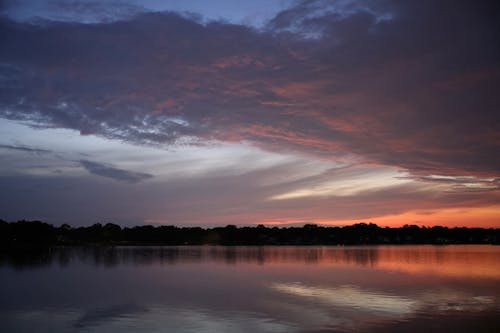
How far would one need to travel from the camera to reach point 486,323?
2720 centimetres

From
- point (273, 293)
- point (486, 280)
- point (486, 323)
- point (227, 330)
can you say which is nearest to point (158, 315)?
point (227, 330)

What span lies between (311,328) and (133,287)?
2594 centimetres

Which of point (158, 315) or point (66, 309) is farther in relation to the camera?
point (66, 309)

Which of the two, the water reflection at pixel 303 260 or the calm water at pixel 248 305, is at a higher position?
the calm water at pixel 248 305

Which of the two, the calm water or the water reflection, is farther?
the water reflection

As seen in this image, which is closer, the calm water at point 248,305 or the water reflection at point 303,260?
the calm water at point 248,305

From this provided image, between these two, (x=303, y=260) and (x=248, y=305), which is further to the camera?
(x=303, y=260)

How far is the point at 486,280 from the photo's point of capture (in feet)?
178

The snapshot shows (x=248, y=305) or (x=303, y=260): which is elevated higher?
(x=248, y=305)

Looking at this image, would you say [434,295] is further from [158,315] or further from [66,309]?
[66,309]

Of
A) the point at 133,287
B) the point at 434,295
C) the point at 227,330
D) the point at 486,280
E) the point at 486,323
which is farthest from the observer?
the point at 486,280

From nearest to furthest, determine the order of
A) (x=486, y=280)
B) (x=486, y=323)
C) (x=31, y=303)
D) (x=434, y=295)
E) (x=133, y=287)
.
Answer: (x=486, y=323)
(x=31, y=303)
(x=434, y=295)
(x=133, y=287)
(x=486, y=280)

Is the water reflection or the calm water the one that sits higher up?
the calm water

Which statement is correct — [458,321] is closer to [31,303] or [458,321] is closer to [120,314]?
[120,314]
